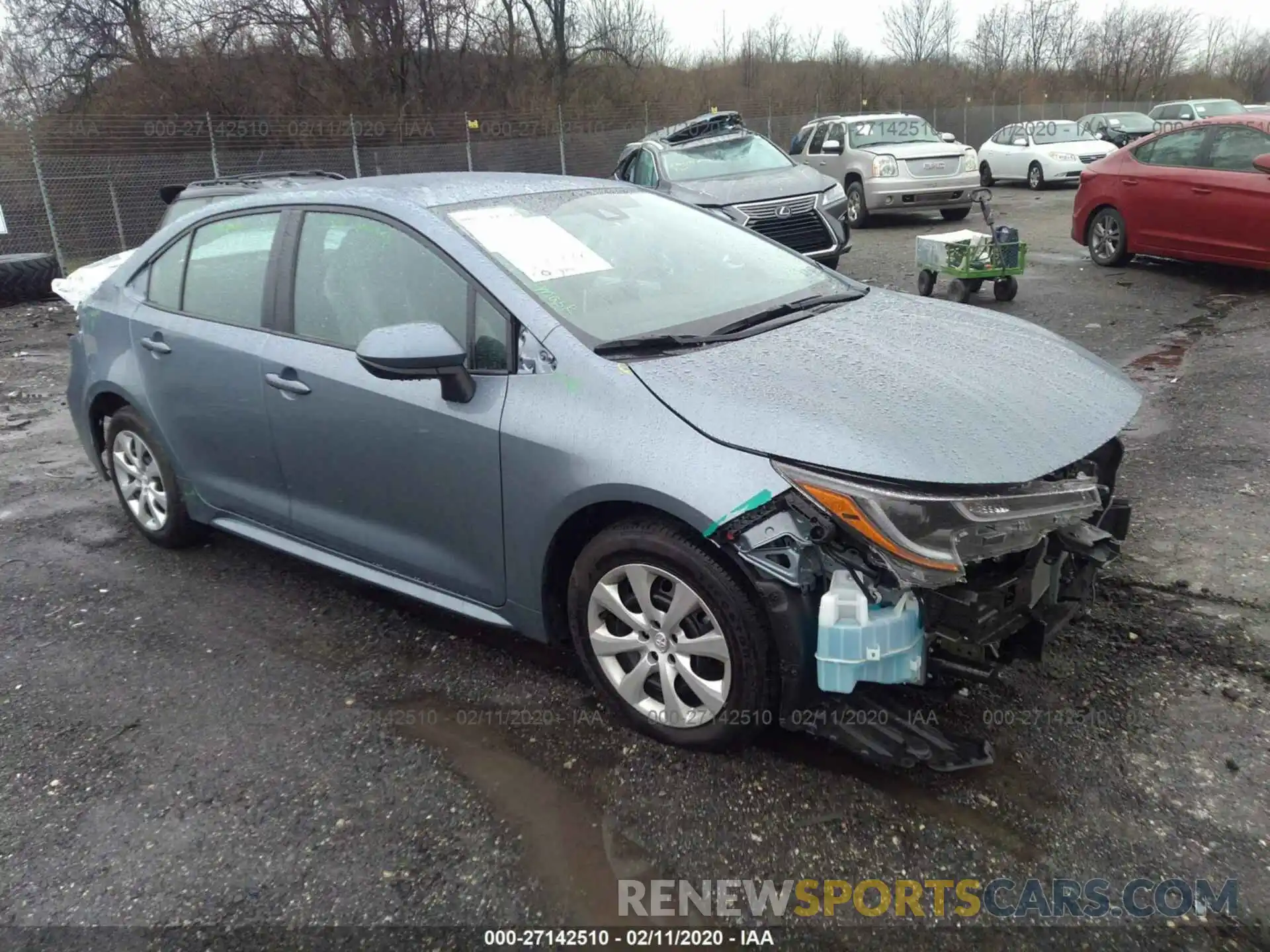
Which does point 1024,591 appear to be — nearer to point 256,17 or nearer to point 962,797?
point 962,797

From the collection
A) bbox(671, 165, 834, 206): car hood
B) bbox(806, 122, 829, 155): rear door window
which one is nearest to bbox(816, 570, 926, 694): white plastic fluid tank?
bbox(671, 165, 834, 206): car hood

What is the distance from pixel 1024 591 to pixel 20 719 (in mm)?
3242

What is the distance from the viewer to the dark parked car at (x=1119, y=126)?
80.9 ft

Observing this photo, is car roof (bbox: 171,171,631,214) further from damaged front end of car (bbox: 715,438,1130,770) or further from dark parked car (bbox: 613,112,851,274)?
dark parked car (bbox: 613,112,851,274)

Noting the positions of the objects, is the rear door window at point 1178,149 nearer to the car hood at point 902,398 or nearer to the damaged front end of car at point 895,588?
the car hood at point 902,398

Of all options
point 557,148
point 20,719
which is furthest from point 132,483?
point 557,148

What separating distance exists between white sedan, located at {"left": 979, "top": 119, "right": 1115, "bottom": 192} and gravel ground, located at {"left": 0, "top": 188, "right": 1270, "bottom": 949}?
720 inches

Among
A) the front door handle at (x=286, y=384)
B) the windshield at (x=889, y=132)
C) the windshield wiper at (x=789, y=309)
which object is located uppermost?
the windshield at (x=889, y=132)

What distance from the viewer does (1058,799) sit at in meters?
2.65

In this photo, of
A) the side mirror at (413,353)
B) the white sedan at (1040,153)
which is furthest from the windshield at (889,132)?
the side mirror at (413,353)

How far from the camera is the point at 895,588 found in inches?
97.5

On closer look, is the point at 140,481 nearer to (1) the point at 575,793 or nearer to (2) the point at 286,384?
(2) the point at 286,384

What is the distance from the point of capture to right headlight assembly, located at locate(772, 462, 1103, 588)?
8.00ft

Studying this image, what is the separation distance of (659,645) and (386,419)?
1.21m
